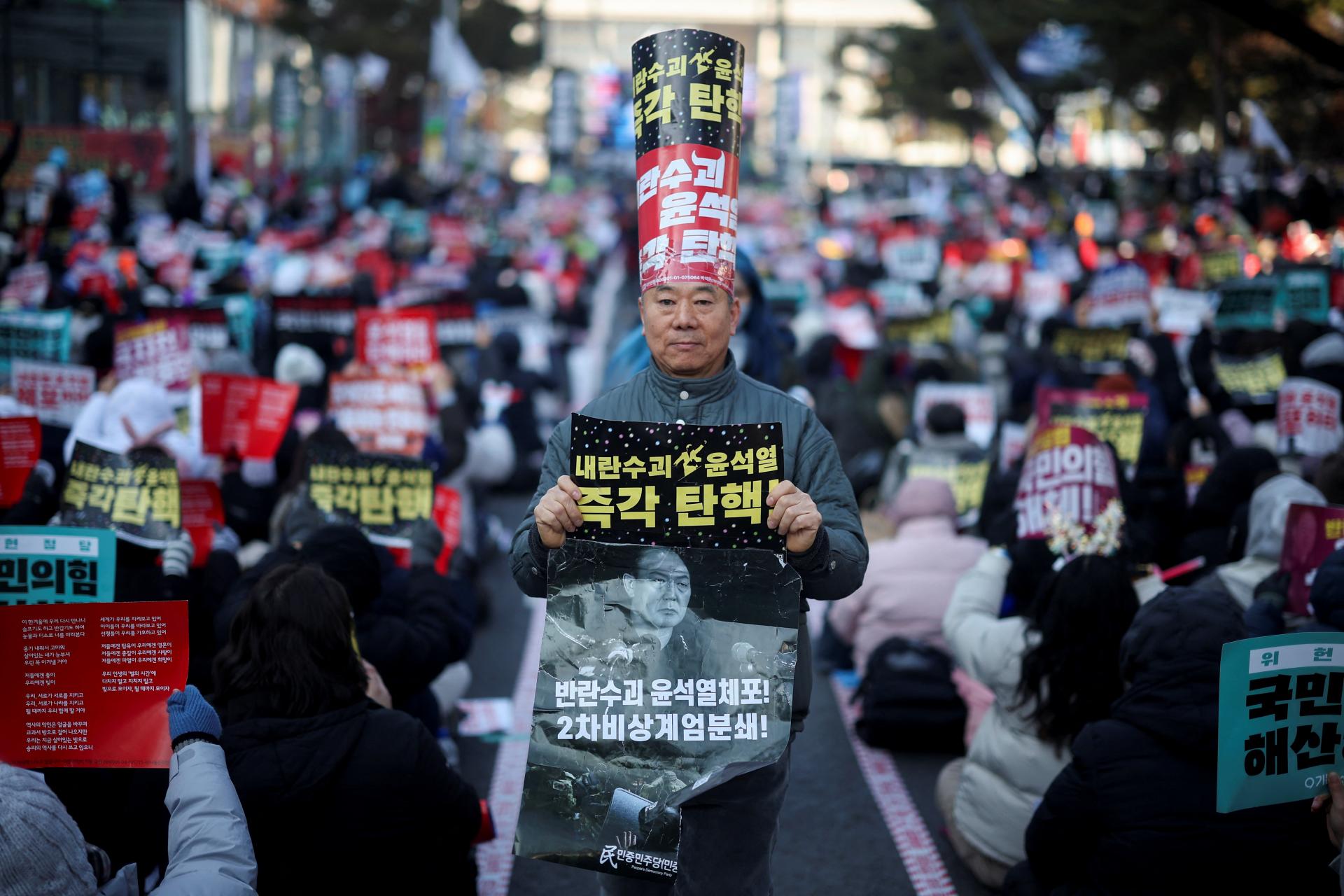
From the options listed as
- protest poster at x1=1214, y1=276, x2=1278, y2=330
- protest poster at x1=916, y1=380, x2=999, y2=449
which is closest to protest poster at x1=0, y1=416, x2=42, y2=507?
protest poster at x1=916, y1=380, x2=999, y2=449

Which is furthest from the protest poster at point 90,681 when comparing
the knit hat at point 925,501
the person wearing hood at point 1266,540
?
the knit hat at point 925,501

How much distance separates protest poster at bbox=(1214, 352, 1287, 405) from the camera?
8.22m

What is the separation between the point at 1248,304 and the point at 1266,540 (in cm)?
523

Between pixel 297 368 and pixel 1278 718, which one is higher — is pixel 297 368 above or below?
above

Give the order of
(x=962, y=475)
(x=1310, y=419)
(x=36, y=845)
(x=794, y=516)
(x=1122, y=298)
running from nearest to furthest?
(x=36, y=845) → (x=794, y=516) → (x=1310, y=419) → (x=962, y=475) → (x=1122, y=298)

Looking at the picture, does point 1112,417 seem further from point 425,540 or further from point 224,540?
point 224,540

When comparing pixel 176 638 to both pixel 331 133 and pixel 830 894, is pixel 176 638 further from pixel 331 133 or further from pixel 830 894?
pixel 331 133

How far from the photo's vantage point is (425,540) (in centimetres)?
544

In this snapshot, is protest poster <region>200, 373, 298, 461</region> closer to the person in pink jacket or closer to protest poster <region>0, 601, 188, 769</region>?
the person in pink jacket

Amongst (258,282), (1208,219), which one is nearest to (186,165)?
(258,282)

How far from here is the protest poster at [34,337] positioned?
26.9 feet

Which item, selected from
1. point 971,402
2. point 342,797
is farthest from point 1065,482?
point 971,402

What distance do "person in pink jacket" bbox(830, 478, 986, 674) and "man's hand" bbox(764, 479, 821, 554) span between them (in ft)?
11.5

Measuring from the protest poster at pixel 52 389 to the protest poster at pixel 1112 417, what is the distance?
5.16m
